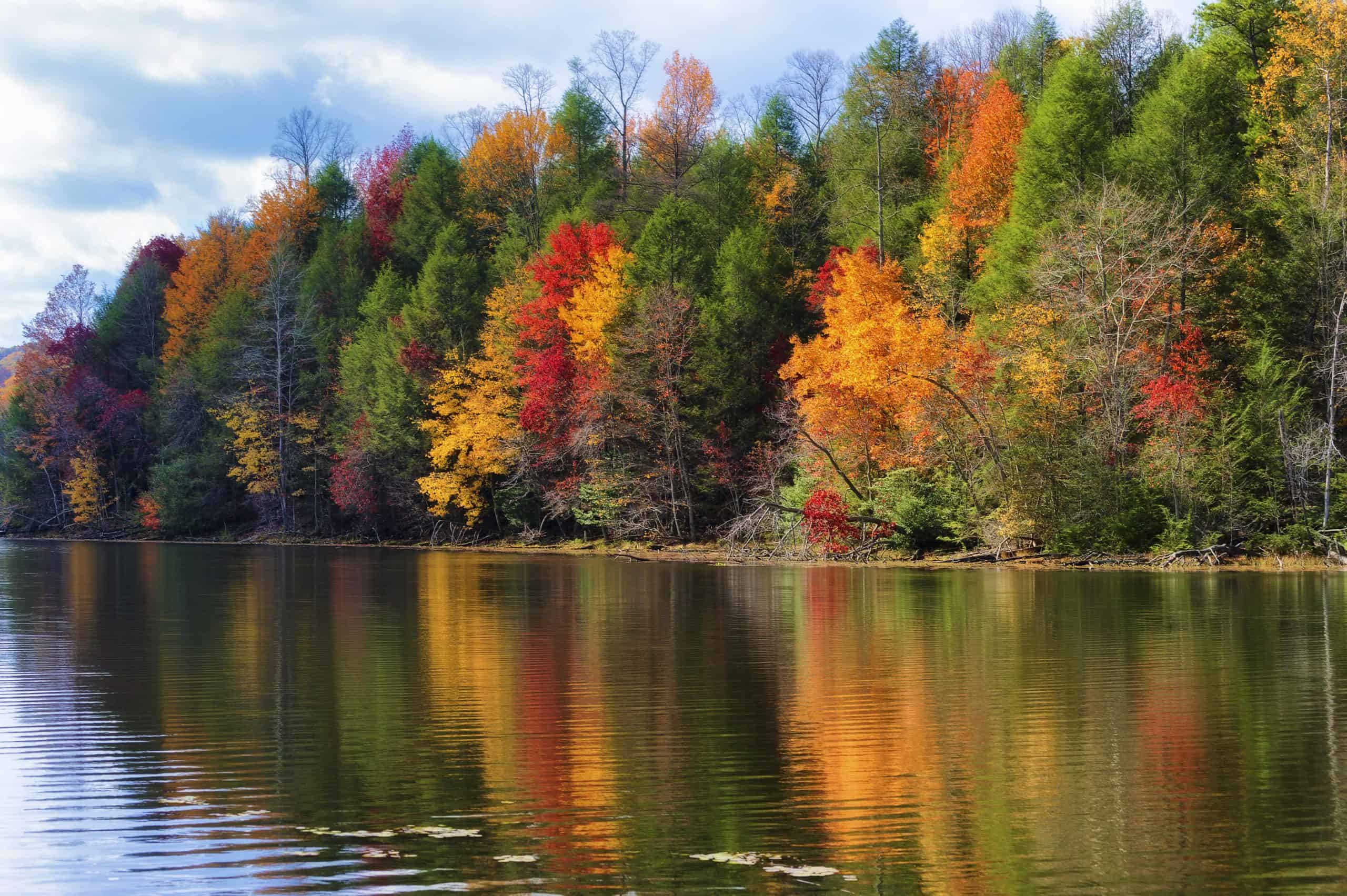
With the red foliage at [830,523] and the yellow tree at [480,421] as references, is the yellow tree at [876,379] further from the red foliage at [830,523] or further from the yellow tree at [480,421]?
the yellow tree at [480,421]

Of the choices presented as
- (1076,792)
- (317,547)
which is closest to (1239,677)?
(1076,792)

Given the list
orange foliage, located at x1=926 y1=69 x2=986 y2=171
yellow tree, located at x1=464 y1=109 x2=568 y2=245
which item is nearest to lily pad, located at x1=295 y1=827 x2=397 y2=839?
orange foliage, located at x1=926 y1=69 x2=986 y2=171

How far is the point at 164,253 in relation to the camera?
94.3 metres

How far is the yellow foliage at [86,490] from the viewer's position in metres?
79.1

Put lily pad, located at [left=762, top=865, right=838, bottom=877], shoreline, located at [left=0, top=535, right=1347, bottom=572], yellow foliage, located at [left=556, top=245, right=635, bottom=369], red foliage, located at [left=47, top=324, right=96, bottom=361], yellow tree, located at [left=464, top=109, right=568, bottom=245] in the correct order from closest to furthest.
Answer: lily pad, located at [left=762, top=865, right=838, bottom=877] < shoreline, located at [left=0, top=535, right=1347, bottom=572] < yellow foliage, located at [left=556, top=245, right=635, bottom=369] < yellow tree, located at [left=464, top=109, right=568, bottom=245] < red foliage, located at [left=47, top=324, right=96, bottom=361]

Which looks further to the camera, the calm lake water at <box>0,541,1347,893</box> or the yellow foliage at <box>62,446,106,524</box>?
the yellow foliage at <box>62,446,106,524</box>

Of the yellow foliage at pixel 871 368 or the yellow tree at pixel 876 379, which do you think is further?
the yellow foliage at pixel 871 368

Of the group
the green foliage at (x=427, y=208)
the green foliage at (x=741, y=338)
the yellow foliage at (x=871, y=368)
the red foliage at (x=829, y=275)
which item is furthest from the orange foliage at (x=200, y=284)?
the yellow foliage at (x=871, y=368)

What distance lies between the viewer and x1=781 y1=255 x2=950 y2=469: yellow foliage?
4191 centimetres

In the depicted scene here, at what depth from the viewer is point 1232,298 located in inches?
1624

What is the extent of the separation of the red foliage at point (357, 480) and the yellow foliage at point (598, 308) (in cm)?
1503

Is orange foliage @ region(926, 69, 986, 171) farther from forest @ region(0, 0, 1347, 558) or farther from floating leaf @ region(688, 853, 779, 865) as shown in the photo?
floating leaf @ region(688, 853, 779, 865)

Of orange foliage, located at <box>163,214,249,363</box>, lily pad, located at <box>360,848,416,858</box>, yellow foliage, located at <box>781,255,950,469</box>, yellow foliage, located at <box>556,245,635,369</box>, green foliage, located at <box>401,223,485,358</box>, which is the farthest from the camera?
orange foliage, located at <box>163,214,249,363</box>

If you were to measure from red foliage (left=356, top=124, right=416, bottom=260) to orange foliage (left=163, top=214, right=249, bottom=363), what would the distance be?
9.33 m
